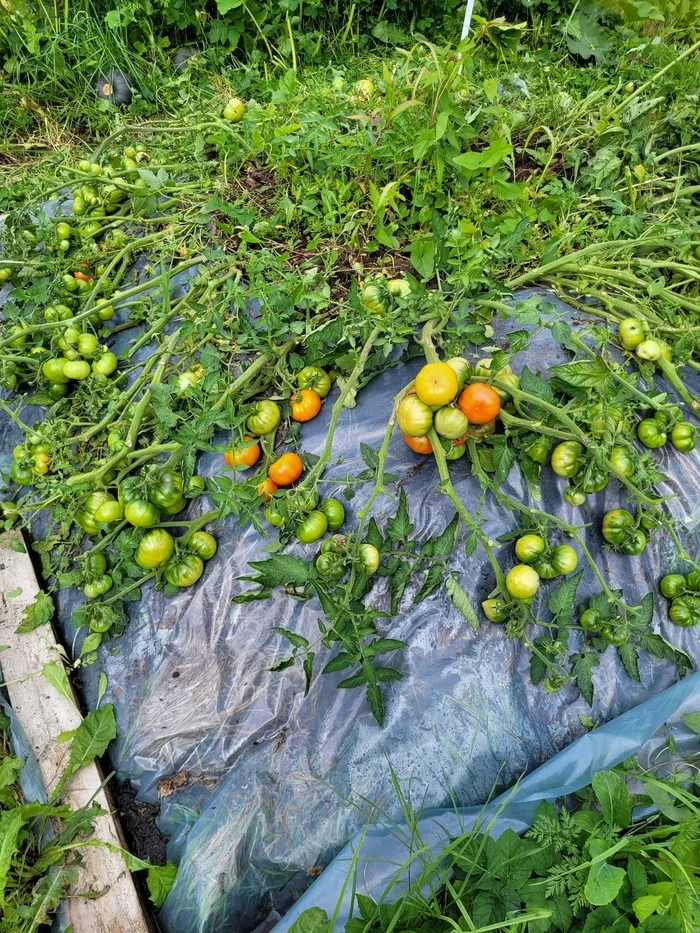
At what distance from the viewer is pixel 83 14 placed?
4191mm

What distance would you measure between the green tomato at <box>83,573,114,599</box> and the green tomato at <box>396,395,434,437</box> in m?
1.24

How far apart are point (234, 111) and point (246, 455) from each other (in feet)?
6.39

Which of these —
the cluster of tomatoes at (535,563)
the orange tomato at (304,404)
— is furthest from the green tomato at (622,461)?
the orange tomato at (304,404)

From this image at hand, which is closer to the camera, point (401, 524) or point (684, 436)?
point (401, 524)

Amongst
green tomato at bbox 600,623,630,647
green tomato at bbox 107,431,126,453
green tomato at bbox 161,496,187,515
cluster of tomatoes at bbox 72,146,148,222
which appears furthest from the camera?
cluster of tomatoes at bbox 72,146,148,222

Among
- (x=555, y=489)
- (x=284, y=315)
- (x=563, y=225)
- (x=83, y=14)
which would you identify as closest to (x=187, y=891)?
(x=555, y=489)

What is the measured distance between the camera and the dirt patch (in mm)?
1929

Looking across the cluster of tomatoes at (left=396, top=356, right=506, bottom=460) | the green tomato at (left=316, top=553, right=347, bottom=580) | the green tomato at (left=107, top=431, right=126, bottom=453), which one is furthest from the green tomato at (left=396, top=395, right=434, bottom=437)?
the green tomato at (left=107, top=431, right=126, bottom=453)

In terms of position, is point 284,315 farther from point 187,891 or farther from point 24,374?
point 187,891

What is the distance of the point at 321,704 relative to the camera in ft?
6.20

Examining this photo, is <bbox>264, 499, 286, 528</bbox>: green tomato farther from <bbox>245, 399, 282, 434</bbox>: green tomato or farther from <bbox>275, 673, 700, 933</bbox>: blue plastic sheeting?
<bbox>275, 673, 700, 933</bbox>: blue plastic sheeting

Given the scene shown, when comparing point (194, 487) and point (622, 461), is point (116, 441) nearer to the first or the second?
point (194, 487)

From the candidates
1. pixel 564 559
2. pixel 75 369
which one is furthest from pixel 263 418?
pixel 564 559

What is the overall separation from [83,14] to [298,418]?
13.5ft
